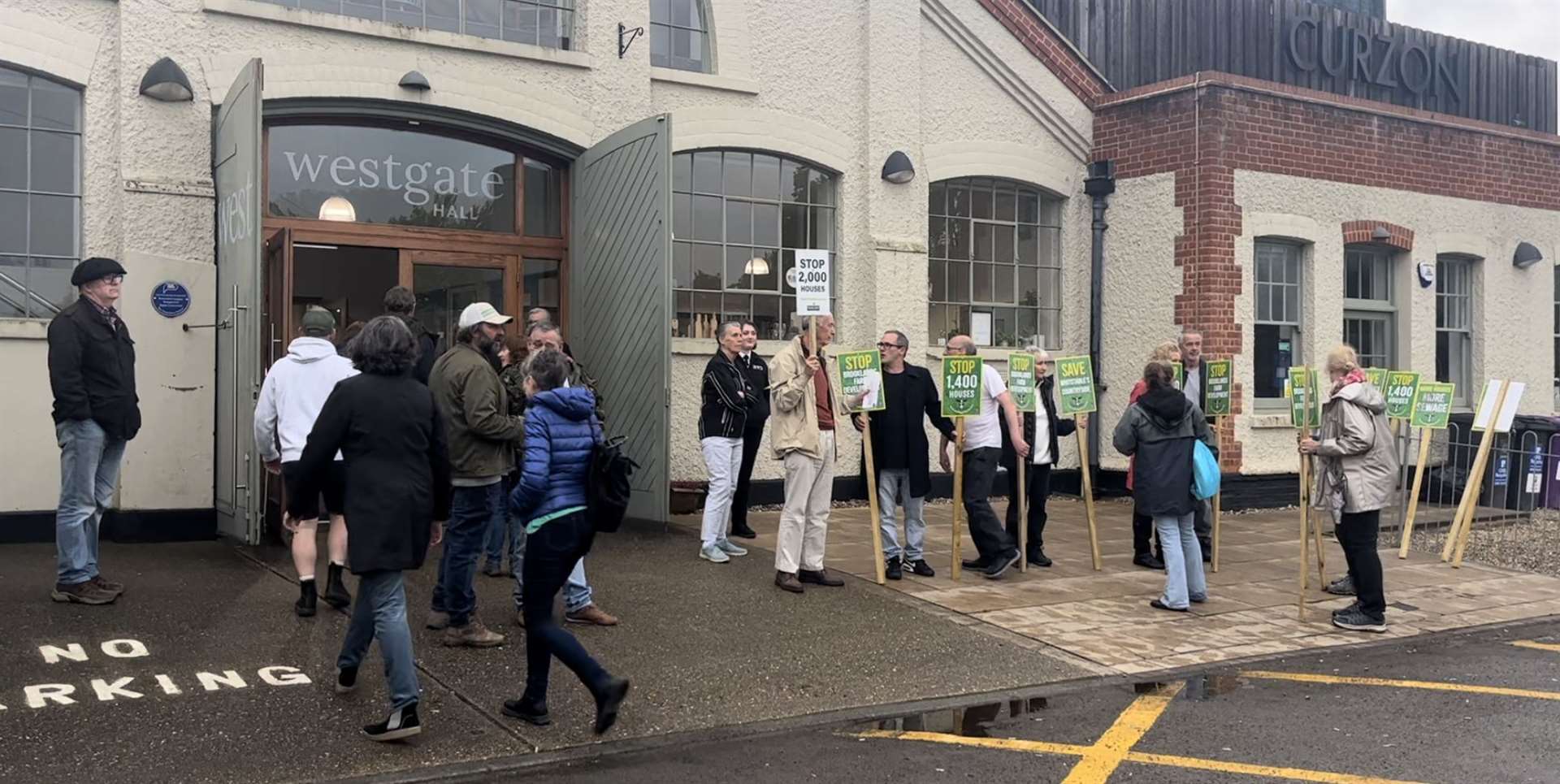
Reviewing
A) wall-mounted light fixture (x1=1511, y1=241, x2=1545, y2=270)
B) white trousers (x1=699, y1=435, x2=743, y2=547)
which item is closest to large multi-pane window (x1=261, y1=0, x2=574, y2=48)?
white trousers (x1=699, y1=435, x2=743, y2=547)

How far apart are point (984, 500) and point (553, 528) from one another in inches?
165

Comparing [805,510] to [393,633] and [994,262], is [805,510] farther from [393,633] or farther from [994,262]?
[994,262]

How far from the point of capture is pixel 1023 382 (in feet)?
29.8

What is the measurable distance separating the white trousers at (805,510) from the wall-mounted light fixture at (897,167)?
4770mm

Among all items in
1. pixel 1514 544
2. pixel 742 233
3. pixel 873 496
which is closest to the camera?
pixel 873 496

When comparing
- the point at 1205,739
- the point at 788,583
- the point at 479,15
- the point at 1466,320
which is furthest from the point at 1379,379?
the point at 479,15

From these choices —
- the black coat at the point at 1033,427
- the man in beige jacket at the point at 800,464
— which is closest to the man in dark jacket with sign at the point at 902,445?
the man in beige jacket at the point at 800,464

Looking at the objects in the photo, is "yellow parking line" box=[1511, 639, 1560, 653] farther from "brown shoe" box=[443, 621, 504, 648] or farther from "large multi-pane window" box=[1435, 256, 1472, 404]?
"large multi-pane window" box=[1435, 256, 1472, 404]

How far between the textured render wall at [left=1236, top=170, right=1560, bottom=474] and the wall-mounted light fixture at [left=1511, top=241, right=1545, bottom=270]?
0.25 feet

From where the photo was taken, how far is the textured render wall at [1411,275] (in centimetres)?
1307

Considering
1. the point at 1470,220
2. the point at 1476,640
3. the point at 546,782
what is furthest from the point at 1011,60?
the point at 546,782

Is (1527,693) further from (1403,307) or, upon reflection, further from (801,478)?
(1403,307)

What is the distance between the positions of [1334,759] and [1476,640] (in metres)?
3.18

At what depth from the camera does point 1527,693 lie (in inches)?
244
